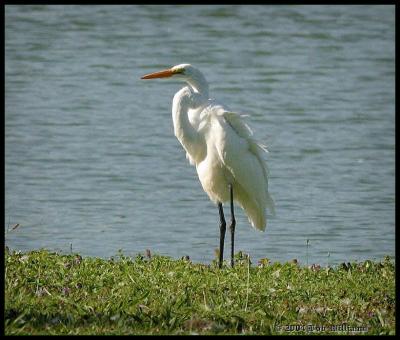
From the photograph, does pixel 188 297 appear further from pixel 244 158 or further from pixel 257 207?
pixel 257 207

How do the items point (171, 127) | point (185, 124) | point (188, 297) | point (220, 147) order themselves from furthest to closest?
point (171, 127) → point (185, 124) → point (220, 147) → point (188, 297)

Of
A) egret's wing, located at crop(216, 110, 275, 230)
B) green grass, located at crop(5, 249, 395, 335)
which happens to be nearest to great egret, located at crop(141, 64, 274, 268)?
egret's wing, located at crop(216, 110, 275, 230)

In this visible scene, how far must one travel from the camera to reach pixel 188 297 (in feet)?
20.8

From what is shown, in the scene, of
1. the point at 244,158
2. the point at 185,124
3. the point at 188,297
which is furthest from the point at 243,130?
the point at 188,297

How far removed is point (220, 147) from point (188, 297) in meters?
2.25

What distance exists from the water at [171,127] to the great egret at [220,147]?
44.8 inches

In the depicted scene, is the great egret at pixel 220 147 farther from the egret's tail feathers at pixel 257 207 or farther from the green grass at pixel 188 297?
the green grass at pixel 188 297

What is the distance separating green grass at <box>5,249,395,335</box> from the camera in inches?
227

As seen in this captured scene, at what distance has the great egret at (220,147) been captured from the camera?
8383mm

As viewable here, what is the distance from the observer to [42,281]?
260 inches

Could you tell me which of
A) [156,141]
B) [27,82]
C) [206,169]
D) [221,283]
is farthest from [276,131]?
[221,283]

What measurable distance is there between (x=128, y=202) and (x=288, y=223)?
186 centimetres

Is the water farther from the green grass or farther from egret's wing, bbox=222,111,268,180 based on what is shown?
the green grass

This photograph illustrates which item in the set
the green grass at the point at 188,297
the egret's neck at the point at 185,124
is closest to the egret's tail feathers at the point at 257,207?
the egret's neck at the point at 185,124
